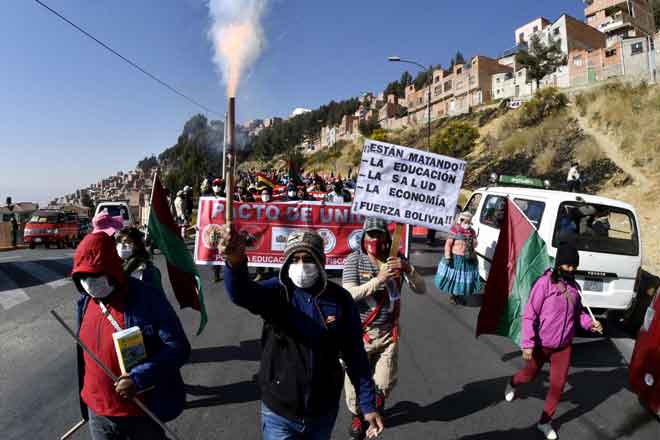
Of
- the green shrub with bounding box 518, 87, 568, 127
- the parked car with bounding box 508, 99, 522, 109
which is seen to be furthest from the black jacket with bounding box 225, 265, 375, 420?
the parked car with bounding box 508, 99, 522, 109

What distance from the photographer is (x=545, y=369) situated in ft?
18.6

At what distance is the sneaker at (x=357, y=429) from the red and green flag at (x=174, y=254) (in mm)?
2494

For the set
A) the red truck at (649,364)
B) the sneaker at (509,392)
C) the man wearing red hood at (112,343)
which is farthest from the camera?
the sneaker at (509,392)

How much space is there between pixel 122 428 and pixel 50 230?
70.0 ft

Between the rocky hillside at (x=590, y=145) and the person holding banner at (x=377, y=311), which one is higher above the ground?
the rocky hillside at (x=590, y=145)

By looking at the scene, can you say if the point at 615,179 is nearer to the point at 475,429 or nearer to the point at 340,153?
the point at 475,429

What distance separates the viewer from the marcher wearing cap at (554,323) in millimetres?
4062

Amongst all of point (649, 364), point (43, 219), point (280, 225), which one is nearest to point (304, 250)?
point (649, 364)

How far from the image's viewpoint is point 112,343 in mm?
2520

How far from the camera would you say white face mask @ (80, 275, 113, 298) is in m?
2.50

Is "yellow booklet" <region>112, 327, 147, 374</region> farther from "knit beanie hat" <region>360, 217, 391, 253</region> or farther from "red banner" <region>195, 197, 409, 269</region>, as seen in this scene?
"red banner" <region>195, 197, 409, 269</region>

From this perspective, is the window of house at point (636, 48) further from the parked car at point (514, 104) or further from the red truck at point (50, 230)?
the red truck at point (50, 230)

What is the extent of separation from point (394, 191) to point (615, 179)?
23.1 metres

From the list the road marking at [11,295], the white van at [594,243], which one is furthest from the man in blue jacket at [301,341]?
the road marking at [11,295]
